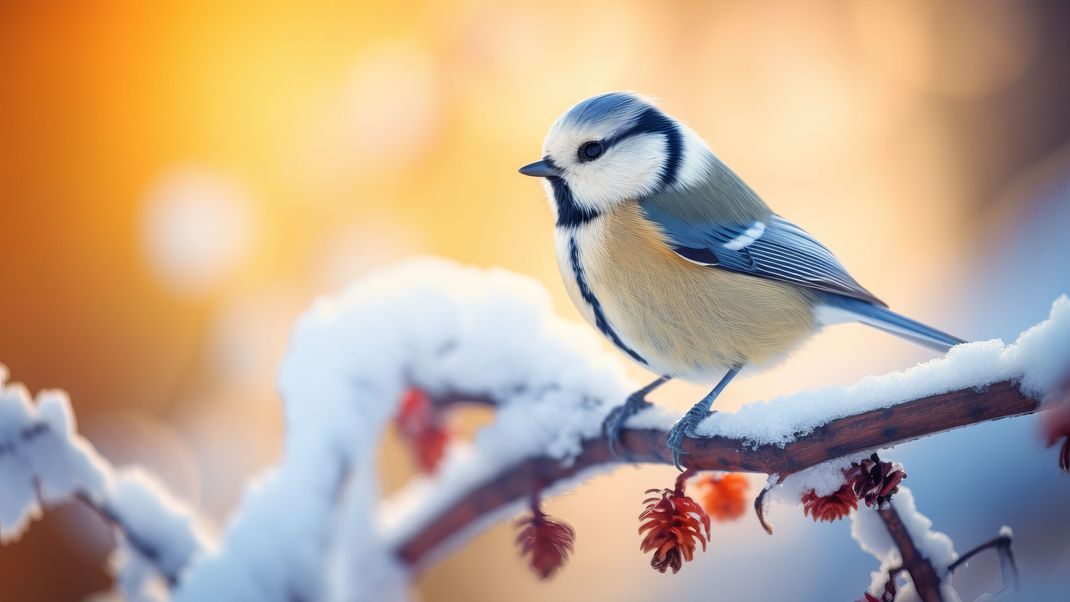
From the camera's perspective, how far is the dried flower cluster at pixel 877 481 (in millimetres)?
419

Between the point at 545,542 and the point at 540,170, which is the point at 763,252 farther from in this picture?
the point at 545,542

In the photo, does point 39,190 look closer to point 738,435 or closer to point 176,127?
point 176,127

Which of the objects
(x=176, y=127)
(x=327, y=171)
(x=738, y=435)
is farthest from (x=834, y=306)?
(x=176, y=127)

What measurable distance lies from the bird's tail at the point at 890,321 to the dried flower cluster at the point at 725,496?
244mm

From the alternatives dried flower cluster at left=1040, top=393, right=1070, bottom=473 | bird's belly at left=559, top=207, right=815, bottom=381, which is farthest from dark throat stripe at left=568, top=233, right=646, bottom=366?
dried flower cluster at left=1040, top=393, right=1070, bottom=473

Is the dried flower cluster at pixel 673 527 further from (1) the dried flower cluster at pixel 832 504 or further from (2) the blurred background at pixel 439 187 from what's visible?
(2) the blurred background at pixel 439 187

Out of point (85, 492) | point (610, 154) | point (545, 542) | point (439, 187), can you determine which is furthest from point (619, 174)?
point (439, 187)

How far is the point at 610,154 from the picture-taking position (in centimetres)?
75

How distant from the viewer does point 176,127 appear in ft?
4.90

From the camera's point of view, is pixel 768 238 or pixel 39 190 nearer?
pixel 768 238

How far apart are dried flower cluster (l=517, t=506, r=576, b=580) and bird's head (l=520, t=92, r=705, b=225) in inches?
12.7

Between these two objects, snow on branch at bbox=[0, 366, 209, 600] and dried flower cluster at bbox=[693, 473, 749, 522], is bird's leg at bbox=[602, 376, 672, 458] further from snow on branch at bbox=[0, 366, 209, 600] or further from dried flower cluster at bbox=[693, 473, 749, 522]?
snow on branch at bbox=[0, 366, 209, 600]

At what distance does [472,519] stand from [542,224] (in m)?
0.80

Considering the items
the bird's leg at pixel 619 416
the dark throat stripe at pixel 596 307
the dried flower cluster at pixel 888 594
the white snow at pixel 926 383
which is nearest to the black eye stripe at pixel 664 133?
the dark throat stripe at pixel 596 307
